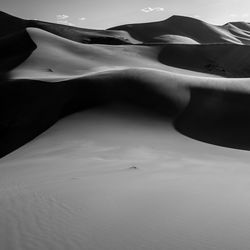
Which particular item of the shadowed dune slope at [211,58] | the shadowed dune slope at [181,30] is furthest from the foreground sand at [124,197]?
the shadowed dune slope at [181,30]

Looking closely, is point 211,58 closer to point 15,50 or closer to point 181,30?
point 15,50

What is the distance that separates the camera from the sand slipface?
3.75m

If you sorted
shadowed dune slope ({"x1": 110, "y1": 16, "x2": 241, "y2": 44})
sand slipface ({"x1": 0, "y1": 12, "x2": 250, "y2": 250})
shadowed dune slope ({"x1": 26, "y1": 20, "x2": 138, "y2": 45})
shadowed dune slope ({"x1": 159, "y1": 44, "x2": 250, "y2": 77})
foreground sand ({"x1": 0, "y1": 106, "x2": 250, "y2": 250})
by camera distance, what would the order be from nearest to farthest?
foreground sand ({"x1": 0, "y1": 106, "x2": 250, "y2": 250}) → sand slipface ({"x1": 0, "y1": 12, "x2": 250, "y2": 250}) → shadowed dune slope ({"x1": 159, "y1": 44, "x2": 250, "y2": 77}) → shadowed dune slope ({"x1": 26, "y1": 20, "x2": 138, "y2": 45}) → shadowed dune slope ({"x1": 110, "y1": 16, "x2": 241, "y2": 44})

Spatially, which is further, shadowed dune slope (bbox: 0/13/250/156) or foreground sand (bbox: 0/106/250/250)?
shadowed dune slope (bbox: 0/13/250/156)

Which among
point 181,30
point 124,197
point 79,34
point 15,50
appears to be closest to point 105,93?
point 124,197

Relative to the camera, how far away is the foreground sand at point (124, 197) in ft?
11.7

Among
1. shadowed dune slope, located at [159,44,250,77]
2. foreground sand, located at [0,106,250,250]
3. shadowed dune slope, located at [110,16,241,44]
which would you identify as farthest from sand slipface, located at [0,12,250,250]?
shadowed dune slope, located at [110,16,241,44]

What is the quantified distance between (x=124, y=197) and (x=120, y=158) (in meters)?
2.99

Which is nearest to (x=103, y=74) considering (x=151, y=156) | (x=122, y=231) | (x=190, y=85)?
(x=190, y=85)

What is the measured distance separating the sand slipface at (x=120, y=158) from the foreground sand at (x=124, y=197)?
1cm

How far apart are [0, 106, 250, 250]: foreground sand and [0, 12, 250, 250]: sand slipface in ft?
0.05

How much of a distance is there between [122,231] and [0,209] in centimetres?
153

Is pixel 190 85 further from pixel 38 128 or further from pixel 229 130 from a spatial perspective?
pixel 38 128

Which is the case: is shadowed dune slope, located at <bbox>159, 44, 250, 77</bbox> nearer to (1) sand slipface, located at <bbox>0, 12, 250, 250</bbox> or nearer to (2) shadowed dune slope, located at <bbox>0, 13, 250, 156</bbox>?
(2) shadowed dune slope, located at <bbox>0, 13, 250, 156</bbox>
